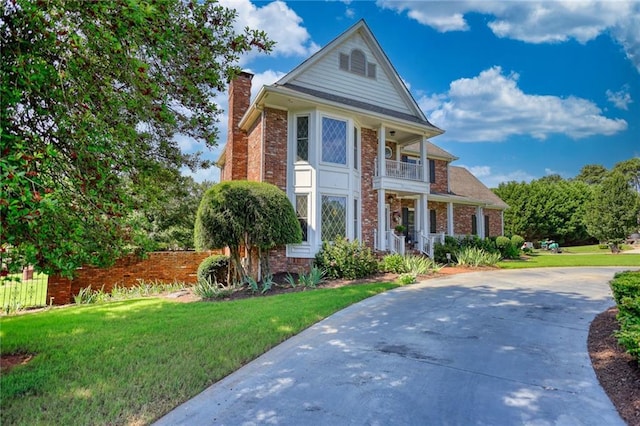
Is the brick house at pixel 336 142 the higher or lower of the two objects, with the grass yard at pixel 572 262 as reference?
higher

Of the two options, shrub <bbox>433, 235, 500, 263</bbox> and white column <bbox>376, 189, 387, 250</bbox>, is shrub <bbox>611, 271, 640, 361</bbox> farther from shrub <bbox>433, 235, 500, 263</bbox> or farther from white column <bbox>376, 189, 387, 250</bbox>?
shrub <bbox>433, 235, 500, 263</bbox>

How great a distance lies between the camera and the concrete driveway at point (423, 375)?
3148 millimetres

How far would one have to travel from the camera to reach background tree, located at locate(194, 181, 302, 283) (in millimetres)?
10398

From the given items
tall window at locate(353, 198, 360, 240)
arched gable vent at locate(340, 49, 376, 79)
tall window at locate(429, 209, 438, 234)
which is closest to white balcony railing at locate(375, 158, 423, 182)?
tall window at locate(353, 198, 360, 240)

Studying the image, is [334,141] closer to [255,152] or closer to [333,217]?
[333,217]

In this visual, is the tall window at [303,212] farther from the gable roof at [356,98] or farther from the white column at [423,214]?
the white column at [423,214]

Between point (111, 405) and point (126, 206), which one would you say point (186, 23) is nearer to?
point (126, 206)

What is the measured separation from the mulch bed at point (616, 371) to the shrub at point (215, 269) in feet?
36.0

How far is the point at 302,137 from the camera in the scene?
13.2 metres

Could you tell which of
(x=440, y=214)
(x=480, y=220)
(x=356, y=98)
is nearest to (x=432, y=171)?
(x=440, y=214)

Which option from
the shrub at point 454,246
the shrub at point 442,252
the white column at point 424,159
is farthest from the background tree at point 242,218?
the shrub at point 454,246

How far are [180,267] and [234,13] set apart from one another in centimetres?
1067

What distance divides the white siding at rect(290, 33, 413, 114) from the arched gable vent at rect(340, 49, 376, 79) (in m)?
0.16

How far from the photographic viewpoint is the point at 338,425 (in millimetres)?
2963
